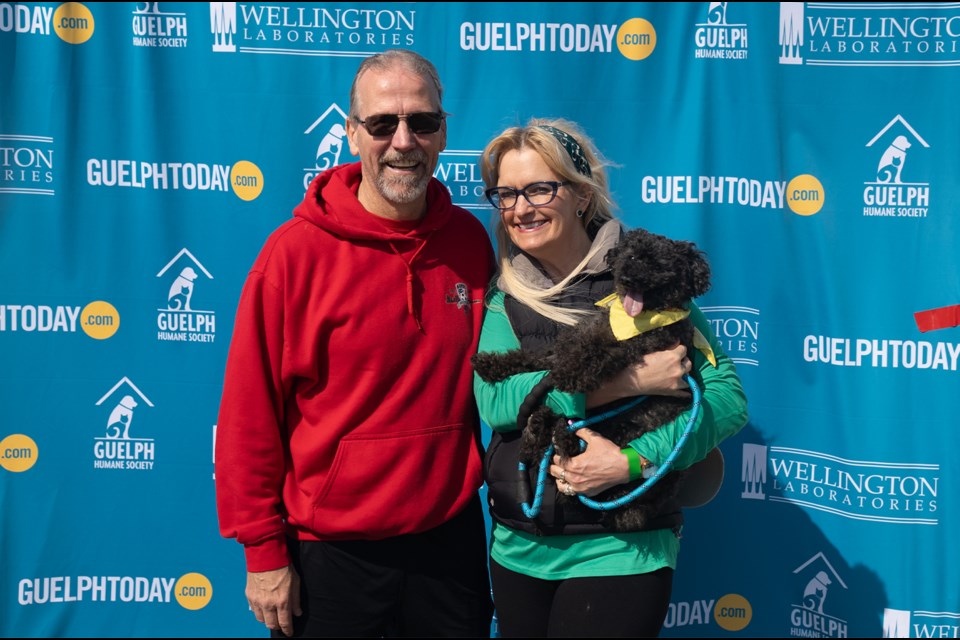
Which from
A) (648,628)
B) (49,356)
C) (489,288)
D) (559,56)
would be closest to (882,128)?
(559,56)

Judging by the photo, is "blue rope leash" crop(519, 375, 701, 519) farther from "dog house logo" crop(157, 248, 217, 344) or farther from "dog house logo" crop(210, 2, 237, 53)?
"dog house logo" crop(210, 2, 237, 53)

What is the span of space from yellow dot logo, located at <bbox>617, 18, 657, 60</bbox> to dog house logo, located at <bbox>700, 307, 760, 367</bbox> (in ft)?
3.68

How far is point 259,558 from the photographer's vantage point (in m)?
2.15

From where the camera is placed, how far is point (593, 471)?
202 cm

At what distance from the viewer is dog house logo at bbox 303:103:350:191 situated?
3.33 m

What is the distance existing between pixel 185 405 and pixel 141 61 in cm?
147

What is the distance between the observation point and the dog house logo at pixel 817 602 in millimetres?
3301

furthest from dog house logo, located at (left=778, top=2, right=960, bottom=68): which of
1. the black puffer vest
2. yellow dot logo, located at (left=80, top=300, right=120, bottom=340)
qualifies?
yellow dot logo, located at (left=80, top=300, right=120, bottom=340)

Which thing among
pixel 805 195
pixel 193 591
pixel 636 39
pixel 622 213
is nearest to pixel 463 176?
pixel 622 213

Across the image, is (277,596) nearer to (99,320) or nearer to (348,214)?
(348,214)

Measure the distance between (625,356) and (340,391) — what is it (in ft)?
2.63

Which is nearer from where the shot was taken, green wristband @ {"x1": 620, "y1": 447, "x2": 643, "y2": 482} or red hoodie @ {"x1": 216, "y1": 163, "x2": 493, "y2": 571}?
green wristband @ {"x1": 620, "y1": 447, "x2": 643, "y2": 482}

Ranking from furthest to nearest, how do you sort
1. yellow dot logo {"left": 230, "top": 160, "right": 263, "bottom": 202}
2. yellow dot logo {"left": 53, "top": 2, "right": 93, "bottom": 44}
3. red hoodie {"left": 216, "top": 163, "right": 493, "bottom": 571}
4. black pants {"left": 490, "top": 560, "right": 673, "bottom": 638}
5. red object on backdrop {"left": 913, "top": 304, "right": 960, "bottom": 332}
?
yellow dot logo {"left": 230, "top": 160, "right": 263, "bottom": 202}
yellow dot logo {"left": 53, "top": 2, "right": 93, "bottom": 44}
red object on backdrop {"left": 913, "top": 304, "right": 960, "bottom": 332}
red hoodie {"left": 216, "top": 163, "right": 493, "bottom": 571}
black pants {"left": 490, "top": 560, "right": 673, "bottom": 638}

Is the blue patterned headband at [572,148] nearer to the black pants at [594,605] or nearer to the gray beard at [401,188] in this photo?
the gray beard at [401,188]
